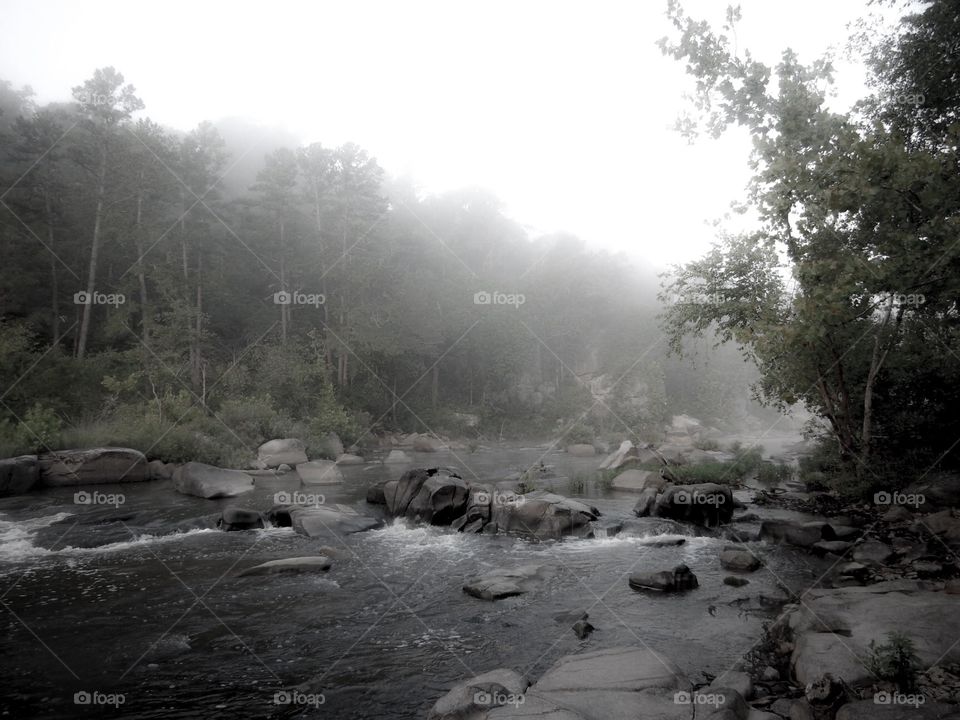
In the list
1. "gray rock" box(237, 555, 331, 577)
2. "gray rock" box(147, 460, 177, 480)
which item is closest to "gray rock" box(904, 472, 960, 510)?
"gray rock" box(237, 555, 331, 577)

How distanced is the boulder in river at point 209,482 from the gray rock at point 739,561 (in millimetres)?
15647

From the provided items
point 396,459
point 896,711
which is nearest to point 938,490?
point 896,711

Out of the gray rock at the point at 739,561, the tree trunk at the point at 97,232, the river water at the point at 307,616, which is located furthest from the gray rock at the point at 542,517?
the tree trunk at the point at 97,232

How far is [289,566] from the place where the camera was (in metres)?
10.7

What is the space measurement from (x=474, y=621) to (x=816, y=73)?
51.9ft

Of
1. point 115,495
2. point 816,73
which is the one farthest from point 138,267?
point 816,73

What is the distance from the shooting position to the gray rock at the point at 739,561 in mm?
10609

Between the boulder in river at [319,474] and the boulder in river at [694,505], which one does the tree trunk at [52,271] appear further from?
the boulder in river at [694,505]

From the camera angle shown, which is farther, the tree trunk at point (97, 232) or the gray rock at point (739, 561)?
the tree trunk at point (97, 232)

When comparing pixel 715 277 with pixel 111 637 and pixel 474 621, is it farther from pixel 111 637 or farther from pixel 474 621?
pixel 111 637

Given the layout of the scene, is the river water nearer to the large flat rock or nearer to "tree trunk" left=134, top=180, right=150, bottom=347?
the large flat rock

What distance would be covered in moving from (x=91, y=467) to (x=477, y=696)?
67.6 ft

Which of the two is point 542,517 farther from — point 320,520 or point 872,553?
point 872,553

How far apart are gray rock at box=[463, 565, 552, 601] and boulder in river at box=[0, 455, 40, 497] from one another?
1756 cm
